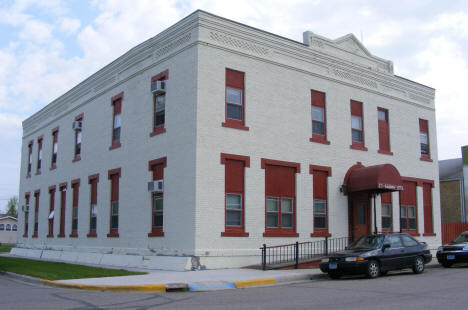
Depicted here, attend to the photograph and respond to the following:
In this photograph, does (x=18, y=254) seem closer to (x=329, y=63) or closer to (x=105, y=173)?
(x=105, y=173)

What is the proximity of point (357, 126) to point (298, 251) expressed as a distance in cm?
768

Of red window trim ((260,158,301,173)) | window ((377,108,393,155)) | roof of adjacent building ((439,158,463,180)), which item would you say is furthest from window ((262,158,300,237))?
roof of adjacent building ((439,158,463,180))

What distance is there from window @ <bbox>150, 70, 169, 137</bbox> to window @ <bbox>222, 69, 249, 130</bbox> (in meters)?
2.70

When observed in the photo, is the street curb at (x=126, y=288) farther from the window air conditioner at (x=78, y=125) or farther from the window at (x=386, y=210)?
the window air conditioner at (x=78, y=125)

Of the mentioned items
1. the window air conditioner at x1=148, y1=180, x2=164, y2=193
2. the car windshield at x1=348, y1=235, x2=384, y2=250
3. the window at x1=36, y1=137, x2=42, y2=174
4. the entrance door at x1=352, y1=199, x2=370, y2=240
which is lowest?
the car windshield at x1=348, y1=235, x2=384, y2=250

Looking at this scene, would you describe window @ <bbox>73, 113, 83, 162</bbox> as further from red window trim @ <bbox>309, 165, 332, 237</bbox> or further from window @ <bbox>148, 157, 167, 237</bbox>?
red window trim @ <bbox>309, 165, 332, 237</bbox>

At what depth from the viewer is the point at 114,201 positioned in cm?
2462

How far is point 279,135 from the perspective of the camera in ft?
72.3

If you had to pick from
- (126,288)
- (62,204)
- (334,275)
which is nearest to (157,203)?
(126,288)

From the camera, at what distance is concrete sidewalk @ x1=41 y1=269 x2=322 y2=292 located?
46.4 ft

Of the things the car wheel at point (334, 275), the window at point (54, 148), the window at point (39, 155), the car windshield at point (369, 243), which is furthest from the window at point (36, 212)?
the car windshield at point (369, 243)

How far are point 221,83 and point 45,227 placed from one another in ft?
57.0

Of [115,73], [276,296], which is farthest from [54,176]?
[276,296]

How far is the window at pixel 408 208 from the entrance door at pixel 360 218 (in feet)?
8.91
